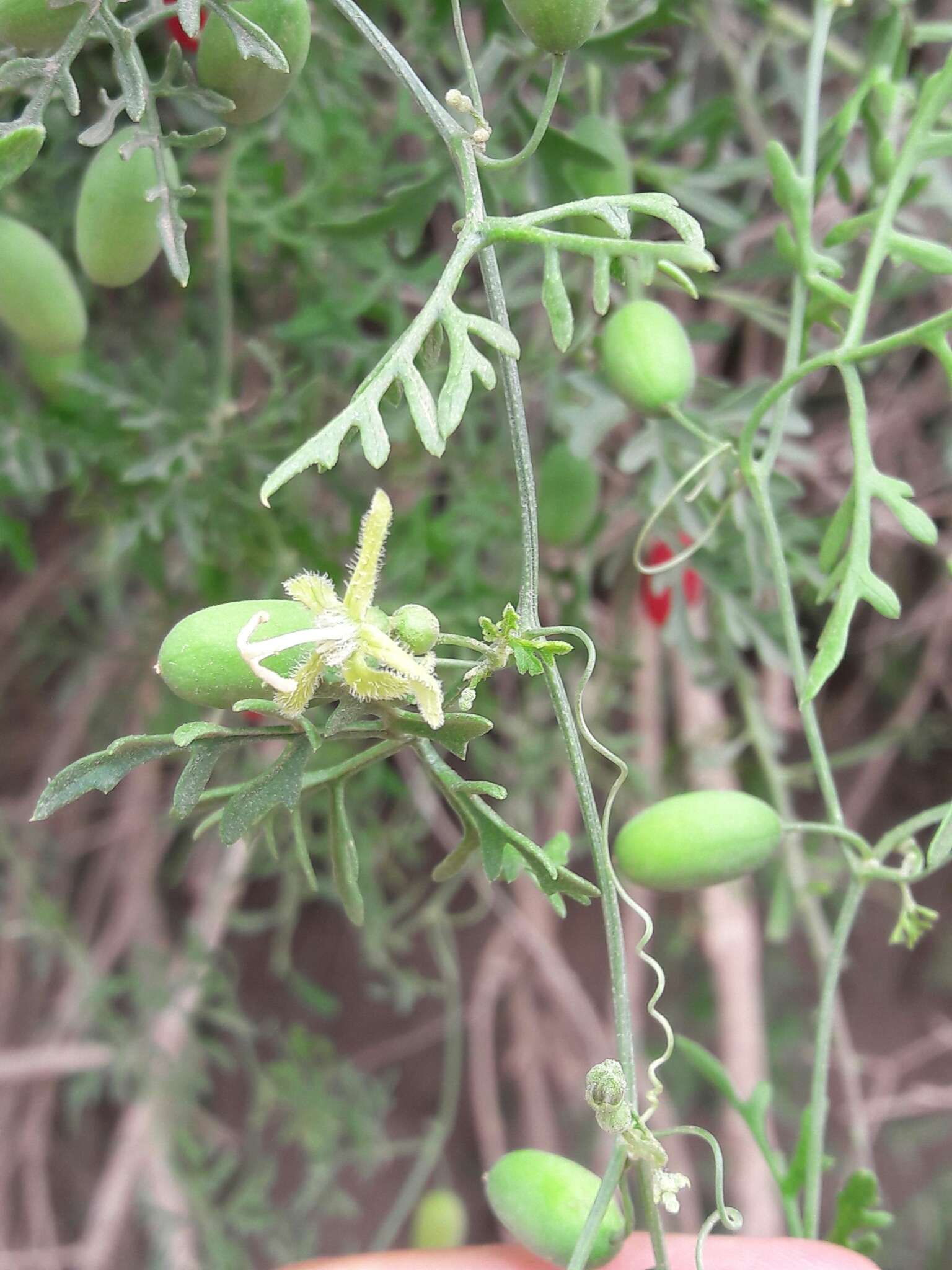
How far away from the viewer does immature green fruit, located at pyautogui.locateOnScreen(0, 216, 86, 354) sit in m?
0.71

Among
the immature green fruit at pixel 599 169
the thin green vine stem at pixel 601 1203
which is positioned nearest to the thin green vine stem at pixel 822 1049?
the thin green vine stem at pixel 601 1203

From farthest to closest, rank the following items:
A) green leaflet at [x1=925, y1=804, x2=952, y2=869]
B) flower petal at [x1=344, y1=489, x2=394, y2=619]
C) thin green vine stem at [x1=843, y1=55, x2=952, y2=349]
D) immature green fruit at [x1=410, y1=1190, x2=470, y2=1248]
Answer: immature green fruit at [x1=410, y1=1190, x2=470, y2=1248] → thin green vine stem at [x1=843, y1=55, x2=952, y2=349] → green leaflet at [x1=925, y1=804, x2=952, y2=869] → flower petal at [x1=344, y1=489, x2=394, y2=619]

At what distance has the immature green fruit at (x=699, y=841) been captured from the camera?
623mm

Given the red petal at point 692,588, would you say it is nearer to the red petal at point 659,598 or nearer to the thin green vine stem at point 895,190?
A: the red petal at point 659,598

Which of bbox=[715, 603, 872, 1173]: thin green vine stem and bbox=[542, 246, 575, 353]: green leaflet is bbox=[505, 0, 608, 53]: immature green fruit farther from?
bbox=[715, 603, 872, 1173]: thin green vine stem

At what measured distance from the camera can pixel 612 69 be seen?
0.81 metres

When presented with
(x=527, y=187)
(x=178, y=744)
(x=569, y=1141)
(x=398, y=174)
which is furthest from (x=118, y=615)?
(x=569, y=1141)

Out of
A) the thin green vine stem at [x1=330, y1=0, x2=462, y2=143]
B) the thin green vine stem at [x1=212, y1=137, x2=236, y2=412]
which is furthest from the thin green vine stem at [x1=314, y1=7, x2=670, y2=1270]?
the thin green vine stem at [x1=212, y1=137, x2=236, y2=412]

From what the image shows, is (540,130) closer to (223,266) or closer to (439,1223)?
(223,266)

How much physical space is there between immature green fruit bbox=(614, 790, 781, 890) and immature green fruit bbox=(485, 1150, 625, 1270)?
162mm

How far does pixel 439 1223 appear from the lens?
1.27m

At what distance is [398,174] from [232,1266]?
1095 millimetres

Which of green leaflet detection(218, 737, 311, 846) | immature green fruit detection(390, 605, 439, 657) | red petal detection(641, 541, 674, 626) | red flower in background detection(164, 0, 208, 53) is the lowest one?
red petal detection(641, 541, 674, 626)

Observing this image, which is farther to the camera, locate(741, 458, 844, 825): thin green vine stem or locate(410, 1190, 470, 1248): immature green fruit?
locate(410, 1190, 470, 1248): immature green fruit
